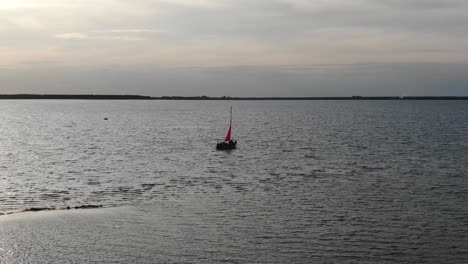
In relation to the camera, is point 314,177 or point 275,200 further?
point 314,177

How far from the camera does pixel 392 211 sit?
3506 centimetres

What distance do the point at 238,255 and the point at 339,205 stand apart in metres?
13.5

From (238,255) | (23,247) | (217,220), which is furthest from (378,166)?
(23,247)

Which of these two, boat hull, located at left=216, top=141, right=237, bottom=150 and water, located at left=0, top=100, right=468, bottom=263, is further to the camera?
boat hull, located at left=216, top=141, right=237, bottom=150

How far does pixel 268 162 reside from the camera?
62812mm

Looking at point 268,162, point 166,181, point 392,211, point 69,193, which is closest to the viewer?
point 392,211

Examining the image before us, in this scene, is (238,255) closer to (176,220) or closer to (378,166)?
(176,220)

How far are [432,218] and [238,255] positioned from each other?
14.5m

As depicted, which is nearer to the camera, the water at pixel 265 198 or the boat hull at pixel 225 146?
the water at pixel 265 198

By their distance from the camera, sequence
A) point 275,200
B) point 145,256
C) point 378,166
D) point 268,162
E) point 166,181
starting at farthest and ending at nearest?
point 268,162 < point 378,166 < point 166,181 < point 275,200 < point 145,256

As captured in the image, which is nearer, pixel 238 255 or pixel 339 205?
pixel 238 255

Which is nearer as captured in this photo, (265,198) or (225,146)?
(265,198)

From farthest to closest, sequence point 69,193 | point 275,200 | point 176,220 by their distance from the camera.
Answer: point 69,193 → point 275,200 → point 176,220

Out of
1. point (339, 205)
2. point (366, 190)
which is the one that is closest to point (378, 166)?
point (366, 190)
